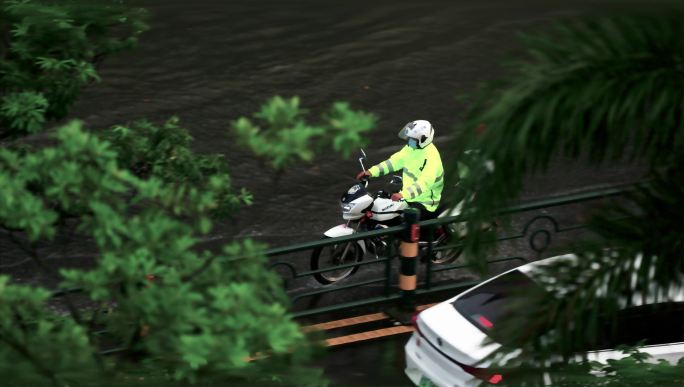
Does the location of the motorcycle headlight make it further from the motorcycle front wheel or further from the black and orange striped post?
the black and orange striped post

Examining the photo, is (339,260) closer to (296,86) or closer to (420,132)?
(420,132)

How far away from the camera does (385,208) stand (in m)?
12.6

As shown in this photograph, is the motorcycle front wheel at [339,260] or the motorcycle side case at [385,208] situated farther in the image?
the motorcycle side case at [385,208]

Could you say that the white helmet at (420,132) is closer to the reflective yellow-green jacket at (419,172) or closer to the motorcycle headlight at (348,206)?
the reflective yellow-green jacket at (419,172)

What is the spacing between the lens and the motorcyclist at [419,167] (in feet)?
40.8

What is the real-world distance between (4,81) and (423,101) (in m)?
12.5

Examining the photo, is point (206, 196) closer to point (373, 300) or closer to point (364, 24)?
point (373, 300)

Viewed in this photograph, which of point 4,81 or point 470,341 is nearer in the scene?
point 4,81

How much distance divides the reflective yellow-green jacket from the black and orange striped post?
80 centimetres

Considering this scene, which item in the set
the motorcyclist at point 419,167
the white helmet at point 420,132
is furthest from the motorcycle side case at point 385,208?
the white helmet at point 420,132

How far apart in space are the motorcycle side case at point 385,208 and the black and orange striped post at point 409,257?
741 mm

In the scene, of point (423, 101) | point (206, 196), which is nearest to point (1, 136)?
point (206, 196)

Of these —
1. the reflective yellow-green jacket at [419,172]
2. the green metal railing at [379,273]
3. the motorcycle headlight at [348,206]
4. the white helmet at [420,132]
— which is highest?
the white helmet at [420,132]

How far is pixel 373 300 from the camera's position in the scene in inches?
473
